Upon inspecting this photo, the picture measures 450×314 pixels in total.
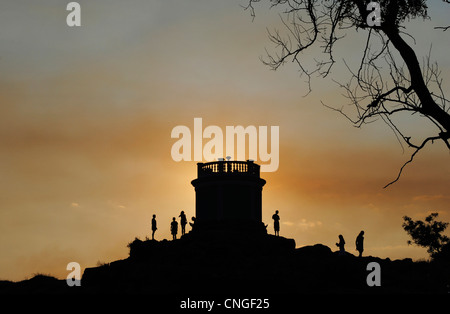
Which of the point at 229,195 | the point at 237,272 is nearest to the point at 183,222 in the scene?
the point at 229,195

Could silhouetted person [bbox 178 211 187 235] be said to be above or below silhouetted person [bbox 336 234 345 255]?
above

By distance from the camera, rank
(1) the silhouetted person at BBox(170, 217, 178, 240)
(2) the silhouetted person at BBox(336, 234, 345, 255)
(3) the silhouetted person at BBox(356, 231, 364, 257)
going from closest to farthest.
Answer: (2) the silhouetted person at BBox(336, 234, 345, 255), (3) the silhouetted person at BBox(356, 231, 364, 257), (1) the silhouetted person at BBox(170, 217, 178, 240)

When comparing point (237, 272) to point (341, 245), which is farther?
point (341, 245)

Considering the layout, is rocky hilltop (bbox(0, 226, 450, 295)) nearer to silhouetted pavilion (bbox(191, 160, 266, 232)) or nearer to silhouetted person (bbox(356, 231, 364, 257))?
silhouetted person (bbox(356, 231, 364, 257))

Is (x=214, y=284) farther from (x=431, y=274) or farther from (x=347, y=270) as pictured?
(x=431, y=274)

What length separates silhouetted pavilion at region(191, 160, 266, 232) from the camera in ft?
166

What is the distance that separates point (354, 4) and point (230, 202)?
38846mm

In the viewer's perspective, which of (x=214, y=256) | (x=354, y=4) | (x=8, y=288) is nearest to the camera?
(x=354, y=4)

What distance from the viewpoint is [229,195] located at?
5097cm

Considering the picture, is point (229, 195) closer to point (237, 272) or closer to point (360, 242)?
point (360, 242)

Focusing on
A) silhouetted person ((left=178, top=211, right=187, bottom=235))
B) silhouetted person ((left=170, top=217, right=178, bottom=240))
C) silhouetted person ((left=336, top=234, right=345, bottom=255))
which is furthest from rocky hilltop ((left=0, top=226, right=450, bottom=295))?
silhouetted person ((left=178, top=211, right=187, bottom=235))

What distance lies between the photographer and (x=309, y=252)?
137ft

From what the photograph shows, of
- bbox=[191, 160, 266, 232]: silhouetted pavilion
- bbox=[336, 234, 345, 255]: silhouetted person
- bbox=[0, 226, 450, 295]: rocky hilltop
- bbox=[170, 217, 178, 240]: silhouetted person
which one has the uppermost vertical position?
bbox=[191, 160, 266, 232]: silhouetted pavilion
